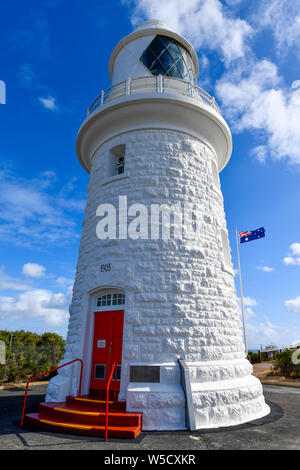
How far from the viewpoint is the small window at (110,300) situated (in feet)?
26.0

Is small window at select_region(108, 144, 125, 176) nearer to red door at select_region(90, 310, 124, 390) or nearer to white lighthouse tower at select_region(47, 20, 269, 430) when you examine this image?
white lighthouse tower at select_region(47, 20, 269, 430)

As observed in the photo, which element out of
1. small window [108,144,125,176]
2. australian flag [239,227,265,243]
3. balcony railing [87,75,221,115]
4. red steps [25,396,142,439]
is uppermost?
balcony railing [87,75,221,115]

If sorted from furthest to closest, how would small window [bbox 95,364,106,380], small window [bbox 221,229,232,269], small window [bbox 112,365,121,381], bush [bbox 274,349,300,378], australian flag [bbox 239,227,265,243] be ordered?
australian flag [bbox 239,227,265,243] < bush [bbox 274,349,300,378] < small window [bbox 221,229,232,269] < small window [bbox 95,364,106,380] < small window [bbox 112,365,121,381]

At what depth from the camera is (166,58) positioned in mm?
11156

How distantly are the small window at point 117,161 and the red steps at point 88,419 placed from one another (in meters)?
6.65

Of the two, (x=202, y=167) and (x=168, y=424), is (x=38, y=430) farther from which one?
(x=202, y=167)

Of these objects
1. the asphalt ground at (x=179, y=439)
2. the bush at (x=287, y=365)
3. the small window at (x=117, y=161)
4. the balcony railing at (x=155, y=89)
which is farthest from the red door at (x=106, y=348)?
the bush at (x=287, y=365)

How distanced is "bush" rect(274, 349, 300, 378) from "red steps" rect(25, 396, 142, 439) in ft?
37.8

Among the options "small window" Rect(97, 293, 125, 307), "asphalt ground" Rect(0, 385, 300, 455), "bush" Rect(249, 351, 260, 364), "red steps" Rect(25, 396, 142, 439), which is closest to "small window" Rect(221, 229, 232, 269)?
"small window" Rect(97, 293, 125, 307)

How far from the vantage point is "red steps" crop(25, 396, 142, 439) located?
5.64 meters

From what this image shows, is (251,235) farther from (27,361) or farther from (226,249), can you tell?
(27,361)

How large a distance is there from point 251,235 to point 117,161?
1111cm

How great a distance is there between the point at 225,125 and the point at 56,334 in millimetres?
21394
